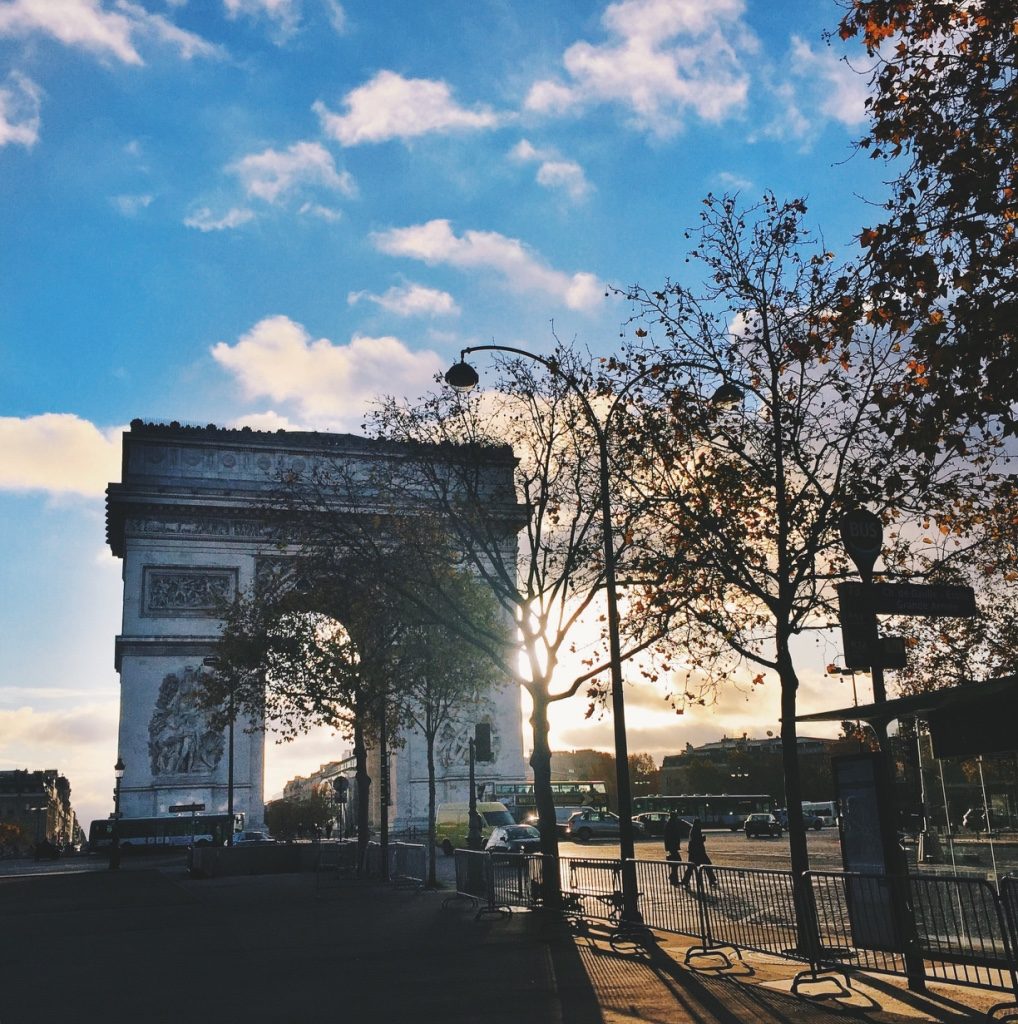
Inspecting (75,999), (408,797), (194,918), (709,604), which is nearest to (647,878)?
(709,604)

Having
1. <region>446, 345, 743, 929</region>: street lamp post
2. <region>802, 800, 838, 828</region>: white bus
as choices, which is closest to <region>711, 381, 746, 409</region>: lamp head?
<region>446, 345, 743, 929</region>: street lamp post

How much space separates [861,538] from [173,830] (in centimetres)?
5529

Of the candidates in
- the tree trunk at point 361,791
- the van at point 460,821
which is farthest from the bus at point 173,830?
the tree trunk at point 361,791

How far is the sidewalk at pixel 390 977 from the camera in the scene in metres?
11.1

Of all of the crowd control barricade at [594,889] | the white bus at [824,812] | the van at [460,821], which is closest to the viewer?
the crowd control barricade at [594,889]

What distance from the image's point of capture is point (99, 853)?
2842 inches

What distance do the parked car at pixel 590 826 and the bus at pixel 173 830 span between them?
17694 millimetres

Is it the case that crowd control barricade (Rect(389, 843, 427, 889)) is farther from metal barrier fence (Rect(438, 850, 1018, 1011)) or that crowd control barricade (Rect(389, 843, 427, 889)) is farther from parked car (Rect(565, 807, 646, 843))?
parked car (Rect(565, 807, 646, 843))

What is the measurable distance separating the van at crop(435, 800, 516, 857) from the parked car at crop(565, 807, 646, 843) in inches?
173

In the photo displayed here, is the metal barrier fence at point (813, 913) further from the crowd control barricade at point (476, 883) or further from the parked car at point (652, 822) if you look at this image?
the parked car at point (652, 822)

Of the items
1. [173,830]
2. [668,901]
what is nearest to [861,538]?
[668,901]

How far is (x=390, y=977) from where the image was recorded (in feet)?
44.9

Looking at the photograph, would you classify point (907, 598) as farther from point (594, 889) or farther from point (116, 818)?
point (116, 818)

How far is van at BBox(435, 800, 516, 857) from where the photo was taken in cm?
5550
